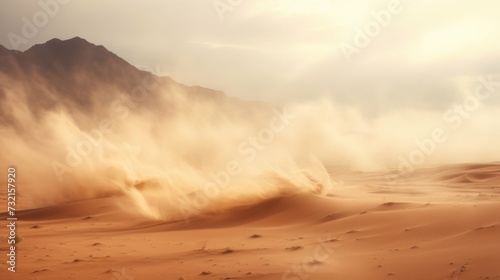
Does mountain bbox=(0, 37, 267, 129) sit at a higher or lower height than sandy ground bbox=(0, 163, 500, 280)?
higher

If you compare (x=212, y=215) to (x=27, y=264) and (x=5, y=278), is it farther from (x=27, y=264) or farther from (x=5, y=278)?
(x=5, y=278)

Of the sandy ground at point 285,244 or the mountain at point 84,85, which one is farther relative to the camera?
the mountain at point 84,85

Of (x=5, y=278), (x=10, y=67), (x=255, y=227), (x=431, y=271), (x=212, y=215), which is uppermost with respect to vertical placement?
(x=10, y=67)

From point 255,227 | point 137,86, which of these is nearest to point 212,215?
point 255,227

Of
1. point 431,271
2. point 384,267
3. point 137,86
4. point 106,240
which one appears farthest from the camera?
point 137,86

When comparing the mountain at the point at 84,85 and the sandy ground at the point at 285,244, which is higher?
the mountain at the point at 84,85

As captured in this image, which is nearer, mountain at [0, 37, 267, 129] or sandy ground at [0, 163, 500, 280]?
sandy ground at [0, 163, 500, 280]

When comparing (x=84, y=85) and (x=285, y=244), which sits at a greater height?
(x=84, y=85)

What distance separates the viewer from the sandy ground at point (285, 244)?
248 inches

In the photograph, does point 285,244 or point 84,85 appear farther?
point 84,85

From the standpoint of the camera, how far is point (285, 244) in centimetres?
852

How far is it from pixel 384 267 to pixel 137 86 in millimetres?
80763

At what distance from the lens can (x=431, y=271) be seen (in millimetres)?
5863

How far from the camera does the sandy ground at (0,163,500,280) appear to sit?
629 cm
